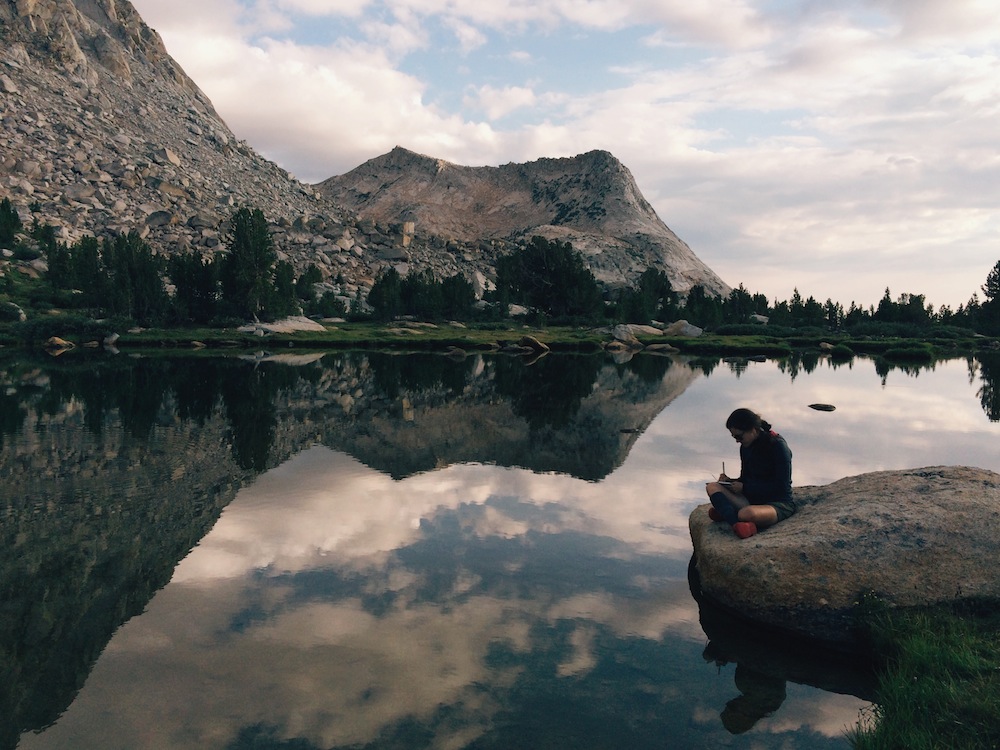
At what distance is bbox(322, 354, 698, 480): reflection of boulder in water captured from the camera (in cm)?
1964

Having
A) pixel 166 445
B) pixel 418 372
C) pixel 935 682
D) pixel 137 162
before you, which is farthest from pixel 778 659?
pixel 137 162

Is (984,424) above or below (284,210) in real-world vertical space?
below

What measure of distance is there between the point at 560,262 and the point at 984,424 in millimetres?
81326

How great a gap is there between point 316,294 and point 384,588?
9963cm

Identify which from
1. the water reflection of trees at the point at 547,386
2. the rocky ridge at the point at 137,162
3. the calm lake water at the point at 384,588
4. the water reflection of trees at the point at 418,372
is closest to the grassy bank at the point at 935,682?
the calm lake water at the point at 384,588

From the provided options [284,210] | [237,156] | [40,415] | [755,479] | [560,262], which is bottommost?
[40,415]

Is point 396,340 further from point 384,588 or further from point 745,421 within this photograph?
point 745,421

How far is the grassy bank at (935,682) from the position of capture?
5.99 meters

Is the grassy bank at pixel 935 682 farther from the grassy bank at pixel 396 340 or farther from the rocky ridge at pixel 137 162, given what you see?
the rocky ridge at pixel 137 162

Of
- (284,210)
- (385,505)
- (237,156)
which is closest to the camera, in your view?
(385,505)

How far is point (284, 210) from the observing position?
14588cm

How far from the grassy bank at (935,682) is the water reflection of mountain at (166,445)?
26.8ft

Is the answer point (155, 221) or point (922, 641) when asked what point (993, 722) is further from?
point (155, 221)

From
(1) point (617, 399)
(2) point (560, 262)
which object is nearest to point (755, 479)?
(1) point (617, 399)
